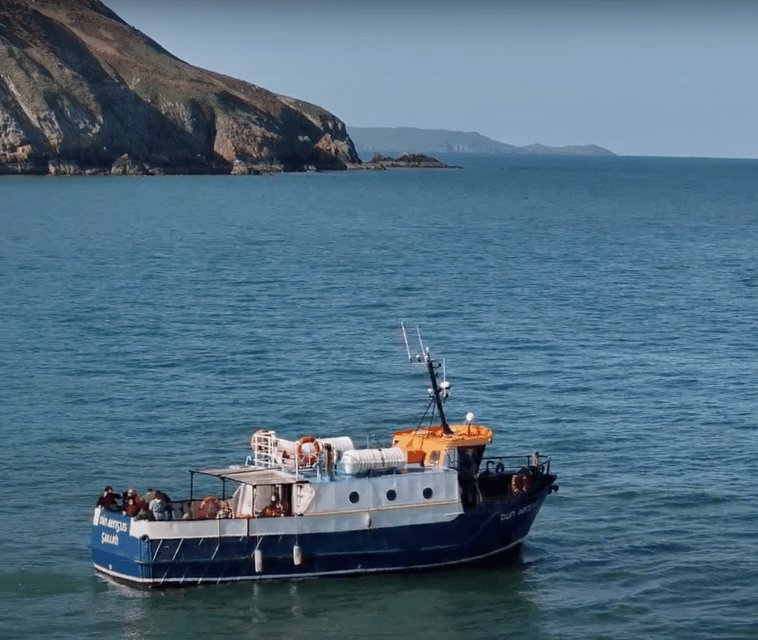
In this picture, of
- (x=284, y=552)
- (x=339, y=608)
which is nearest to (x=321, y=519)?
(x=284, y=552)

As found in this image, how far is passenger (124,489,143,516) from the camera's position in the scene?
35.4 metres

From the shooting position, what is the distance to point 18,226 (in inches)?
4828

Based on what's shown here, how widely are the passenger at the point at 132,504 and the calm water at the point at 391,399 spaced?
2035mm

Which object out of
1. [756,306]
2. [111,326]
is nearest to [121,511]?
[111,326]

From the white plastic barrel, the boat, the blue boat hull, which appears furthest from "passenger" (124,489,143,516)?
the white plastic barrel

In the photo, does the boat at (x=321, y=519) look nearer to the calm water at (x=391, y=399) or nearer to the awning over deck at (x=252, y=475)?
the awning over deck at (x=252, y=475)

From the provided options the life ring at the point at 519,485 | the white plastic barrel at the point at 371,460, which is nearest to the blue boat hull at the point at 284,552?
the life ring at the point at 519,485

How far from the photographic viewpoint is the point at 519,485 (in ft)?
126

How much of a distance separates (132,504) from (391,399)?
796 inches

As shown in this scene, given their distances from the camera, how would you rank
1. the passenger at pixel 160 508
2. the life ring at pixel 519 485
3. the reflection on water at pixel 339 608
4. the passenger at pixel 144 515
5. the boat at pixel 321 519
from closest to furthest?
1. the reflection on water at pixel 339 608
2. the passenger at pixel 144 515
3. the boat at pixel 321 519
4. the passenger at pixel 160 508
5. the life ring at pixel 519 485

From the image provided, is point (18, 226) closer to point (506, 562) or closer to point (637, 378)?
point (637, 378)

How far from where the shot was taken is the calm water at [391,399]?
113 feet

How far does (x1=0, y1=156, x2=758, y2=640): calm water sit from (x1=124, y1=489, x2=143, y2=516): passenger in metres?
2.03

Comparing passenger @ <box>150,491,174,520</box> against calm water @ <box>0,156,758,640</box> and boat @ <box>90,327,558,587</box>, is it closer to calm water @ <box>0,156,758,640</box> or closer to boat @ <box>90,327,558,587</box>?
boat @ <box>90,327,558,587</box>
